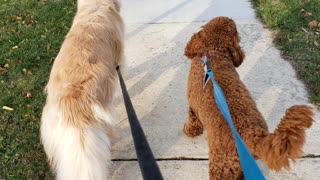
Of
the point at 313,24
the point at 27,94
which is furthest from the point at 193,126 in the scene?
the point at 313,24

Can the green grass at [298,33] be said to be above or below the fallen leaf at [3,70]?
above

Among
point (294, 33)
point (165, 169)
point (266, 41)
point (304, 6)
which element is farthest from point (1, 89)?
point (304, 6)

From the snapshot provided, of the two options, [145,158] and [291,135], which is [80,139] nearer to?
[145,158]

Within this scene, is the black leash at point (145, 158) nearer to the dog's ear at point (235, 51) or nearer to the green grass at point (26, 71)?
the dog's ear at point (235, 51)

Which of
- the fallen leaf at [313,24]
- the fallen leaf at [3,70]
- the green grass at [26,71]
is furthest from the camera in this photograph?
the fallen leaf at [313,24]

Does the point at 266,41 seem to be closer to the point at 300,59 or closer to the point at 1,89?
the point at 300,59

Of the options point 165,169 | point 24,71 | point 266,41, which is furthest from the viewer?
point 266,41

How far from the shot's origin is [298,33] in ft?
18.4

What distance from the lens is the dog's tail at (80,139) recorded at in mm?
2793

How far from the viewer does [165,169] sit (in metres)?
3.63

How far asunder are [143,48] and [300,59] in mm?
2290

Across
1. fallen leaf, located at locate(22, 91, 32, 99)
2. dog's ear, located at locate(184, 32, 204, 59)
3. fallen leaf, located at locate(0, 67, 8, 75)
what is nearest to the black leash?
dog's ear, located at locate(184, 32, 204, 59)

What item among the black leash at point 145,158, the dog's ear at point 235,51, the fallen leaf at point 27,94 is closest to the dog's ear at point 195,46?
the dog's ear at point 235,51

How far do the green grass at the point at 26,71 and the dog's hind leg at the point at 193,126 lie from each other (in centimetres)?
147
